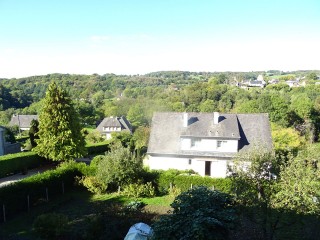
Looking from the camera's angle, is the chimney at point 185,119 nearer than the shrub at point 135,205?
No

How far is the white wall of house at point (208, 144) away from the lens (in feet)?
94.1

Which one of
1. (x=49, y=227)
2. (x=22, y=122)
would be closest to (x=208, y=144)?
(x=49, y=227)

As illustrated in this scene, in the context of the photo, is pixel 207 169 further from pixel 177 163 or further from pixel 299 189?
pixel 299 189

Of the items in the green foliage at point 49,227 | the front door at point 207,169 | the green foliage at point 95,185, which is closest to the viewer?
the green foliage at point 49,227

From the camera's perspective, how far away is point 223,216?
10203mm

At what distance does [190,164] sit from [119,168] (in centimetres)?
958

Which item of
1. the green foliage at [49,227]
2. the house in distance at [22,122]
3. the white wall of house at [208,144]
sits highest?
the white wall of house at [208,144]

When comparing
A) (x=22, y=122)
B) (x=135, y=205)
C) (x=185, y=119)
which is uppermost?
(x=185, y=119)

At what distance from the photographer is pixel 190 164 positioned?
2952cm

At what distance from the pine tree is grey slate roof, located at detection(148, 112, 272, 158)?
845cm

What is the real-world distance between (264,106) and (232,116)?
109 feet

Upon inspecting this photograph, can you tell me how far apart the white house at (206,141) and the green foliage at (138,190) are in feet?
24.0

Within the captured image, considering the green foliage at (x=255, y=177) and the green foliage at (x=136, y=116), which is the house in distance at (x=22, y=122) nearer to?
the green foliage at (x=136, y=116)

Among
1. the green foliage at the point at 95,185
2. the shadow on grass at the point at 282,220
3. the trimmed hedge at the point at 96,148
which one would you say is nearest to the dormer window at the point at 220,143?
the green foliage at the point at 95,185
